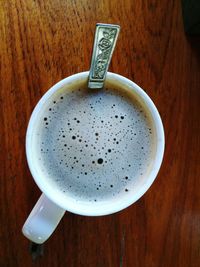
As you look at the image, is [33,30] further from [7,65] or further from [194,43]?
[194,43]

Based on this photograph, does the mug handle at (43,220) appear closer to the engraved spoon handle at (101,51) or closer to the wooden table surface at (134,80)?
the wooden table surface at (134,80)

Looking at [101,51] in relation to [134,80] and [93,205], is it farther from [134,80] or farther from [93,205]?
[93,205]

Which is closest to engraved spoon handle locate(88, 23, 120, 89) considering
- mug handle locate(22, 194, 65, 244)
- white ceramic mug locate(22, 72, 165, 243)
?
white ceramic mug locate(22, 72, 165, 243)

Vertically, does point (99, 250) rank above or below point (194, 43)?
below

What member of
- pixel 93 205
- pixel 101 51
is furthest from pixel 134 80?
pixel 93 205

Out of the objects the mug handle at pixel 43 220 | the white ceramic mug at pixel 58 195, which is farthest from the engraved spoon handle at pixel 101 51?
the mug handle at pixel 43 220

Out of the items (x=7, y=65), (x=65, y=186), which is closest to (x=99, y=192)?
(x=65, y=186)
